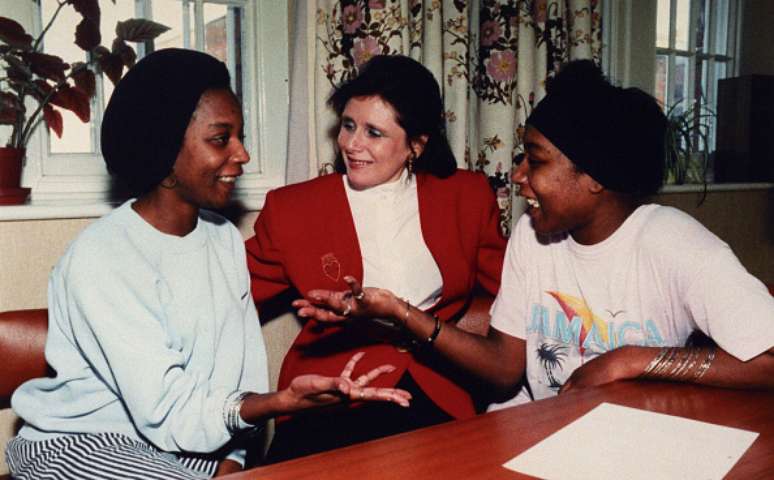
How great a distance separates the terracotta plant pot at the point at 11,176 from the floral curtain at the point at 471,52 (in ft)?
2.84

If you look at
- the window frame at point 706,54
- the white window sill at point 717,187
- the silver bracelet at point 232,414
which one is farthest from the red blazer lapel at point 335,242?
the window frame at point 706,54

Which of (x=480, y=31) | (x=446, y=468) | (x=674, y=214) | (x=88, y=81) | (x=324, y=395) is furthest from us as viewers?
(x=480, y=31)

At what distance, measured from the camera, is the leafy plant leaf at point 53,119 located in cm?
187

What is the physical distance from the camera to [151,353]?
128 cm

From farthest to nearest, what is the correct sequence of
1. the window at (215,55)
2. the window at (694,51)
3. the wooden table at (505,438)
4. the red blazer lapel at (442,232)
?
the window at (694,51) < the window at (215,55) < the red blazer lapel at (442,232) < the wooden table at (505,438)

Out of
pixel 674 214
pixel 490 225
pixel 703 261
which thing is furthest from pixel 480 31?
pixel 703 261

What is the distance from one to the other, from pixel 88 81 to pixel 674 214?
156 cm

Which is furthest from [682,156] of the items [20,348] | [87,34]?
[20,348]

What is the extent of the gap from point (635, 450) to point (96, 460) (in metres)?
0.95

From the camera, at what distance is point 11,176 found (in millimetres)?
1833

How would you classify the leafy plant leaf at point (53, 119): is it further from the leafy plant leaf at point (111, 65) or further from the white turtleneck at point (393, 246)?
the white turtleneck at point (393, 246)

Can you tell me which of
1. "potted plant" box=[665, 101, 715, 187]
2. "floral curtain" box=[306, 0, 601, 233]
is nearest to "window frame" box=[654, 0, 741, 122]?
"potted plant" box=[665, 101, 715, 187]

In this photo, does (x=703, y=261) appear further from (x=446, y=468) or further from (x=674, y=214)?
(x=446, y=468)

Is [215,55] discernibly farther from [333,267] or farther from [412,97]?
[333,267]
